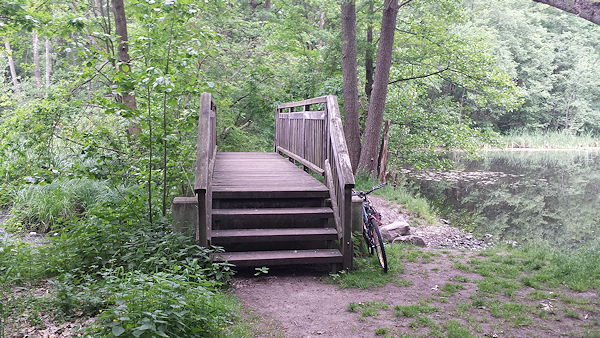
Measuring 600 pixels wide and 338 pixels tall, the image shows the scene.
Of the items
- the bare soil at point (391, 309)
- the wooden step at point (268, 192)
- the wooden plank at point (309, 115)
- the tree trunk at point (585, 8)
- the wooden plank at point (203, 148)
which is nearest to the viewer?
the bare soil at point (391, 309)

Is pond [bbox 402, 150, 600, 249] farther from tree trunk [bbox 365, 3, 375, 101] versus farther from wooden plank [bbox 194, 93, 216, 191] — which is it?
wooden plank [bbox 194, 93, 216, 191]

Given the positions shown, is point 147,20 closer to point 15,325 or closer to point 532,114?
point 15,325

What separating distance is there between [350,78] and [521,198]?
7846 mm

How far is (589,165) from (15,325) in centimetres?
2693

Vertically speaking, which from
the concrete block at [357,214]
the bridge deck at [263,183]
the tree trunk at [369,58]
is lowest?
the concrete block at [357,214]

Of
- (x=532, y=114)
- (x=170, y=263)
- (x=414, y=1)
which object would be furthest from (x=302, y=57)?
(x=532, y=114)

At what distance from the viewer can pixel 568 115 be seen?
38.7 metres

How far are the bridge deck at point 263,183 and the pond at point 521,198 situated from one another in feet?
18.7

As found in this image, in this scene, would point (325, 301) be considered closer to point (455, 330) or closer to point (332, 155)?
point (455, 330)

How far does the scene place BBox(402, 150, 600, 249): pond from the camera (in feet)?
34.3

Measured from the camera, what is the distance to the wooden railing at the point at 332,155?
488 cm

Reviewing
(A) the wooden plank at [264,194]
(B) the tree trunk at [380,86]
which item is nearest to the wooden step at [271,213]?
(A) the wooden plank at [264,194]

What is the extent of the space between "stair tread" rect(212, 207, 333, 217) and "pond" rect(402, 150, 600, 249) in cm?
611

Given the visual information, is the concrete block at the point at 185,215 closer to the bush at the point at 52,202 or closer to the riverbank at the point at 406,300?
the riverbank at the point at 406,300
